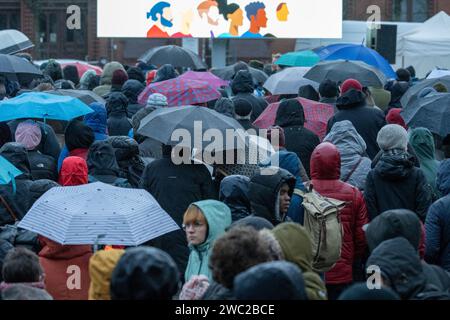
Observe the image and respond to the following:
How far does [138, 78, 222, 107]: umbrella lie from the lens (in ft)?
38.2

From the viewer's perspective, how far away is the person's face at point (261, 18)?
27.4 m

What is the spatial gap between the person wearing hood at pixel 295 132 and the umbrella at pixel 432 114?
104 centimetres

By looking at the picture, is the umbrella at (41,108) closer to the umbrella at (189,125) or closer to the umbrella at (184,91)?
the umbrella at (184,91)

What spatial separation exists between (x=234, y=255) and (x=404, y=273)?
2.97 ft

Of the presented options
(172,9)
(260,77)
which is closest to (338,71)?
(260,77)

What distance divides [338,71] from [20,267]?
26.2ft

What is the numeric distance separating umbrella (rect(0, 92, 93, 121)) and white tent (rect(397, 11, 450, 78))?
17048mm

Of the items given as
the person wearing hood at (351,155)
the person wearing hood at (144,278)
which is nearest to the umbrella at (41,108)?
the person wearing hood at (351,155)

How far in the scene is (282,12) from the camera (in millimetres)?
27797

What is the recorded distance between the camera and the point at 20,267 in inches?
203

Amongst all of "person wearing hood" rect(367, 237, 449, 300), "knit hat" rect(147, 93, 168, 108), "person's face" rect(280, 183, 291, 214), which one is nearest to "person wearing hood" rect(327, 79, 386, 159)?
"knit hat" rect(147, 93, 168, 108)

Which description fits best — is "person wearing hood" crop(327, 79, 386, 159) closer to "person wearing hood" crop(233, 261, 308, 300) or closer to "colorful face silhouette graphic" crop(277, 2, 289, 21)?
"person wearing hood" crop(233, 261, 308, 300)

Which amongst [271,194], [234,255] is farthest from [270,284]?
[271,194]
